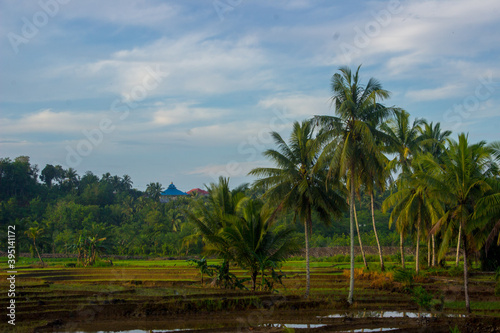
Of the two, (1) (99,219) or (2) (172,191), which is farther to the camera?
(2) (172,191)

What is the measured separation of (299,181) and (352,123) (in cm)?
Result: 339

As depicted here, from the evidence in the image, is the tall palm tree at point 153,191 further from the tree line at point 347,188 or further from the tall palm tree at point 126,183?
the tree line at point 347,188

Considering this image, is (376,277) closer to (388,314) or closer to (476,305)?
(476,305)

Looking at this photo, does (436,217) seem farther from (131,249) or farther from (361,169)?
(131,249)

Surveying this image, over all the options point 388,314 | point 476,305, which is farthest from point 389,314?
point 476,305

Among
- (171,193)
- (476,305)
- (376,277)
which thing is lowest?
(376,277)

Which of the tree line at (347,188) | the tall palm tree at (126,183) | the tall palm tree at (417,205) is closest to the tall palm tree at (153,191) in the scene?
the tall palm tree at (126,183)

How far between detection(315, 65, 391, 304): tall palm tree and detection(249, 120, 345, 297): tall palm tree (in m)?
1.36

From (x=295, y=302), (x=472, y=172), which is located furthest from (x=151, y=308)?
(x=472, y=172)

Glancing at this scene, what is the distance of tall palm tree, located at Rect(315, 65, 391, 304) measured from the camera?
1545cm

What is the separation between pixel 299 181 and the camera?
17.8 m

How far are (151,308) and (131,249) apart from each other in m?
32.2

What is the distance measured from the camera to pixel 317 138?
53.6 ft

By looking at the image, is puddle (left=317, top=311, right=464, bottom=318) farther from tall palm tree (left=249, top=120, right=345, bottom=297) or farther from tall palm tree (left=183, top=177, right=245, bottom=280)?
tall palm tree (left=183, top=177, right=245, bottom=280)
